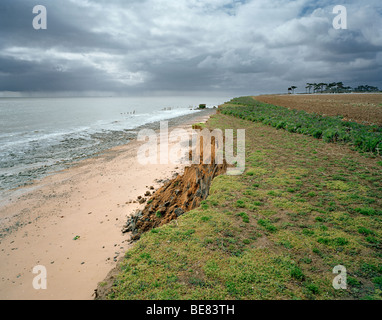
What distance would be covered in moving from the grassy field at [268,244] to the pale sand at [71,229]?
3150mm

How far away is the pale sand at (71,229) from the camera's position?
292 inches

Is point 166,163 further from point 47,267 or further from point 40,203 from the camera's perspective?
point 47,267

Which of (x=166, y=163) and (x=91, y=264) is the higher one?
(x=166, y=163)

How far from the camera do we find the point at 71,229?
10.6 m

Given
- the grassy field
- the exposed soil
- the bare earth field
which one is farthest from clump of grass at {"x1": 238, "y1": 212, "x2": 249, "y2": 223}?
the bare earth field

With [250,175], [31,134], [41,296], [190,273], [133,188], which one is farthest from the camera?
[31,134]

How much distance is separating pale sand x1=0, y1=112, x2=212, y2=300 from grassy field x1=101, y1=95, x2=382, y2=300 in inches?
124

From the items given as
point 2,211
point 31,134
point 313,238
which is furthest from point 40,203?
point 31,134

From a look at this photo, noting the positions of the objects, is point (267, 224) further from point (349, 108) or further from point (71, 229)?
point (349, 108)

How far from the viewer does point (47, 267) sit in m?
8.17

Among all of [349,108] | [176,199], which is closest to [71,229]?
[176,199]

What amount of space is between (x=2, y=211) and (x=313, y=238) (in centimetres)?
1629

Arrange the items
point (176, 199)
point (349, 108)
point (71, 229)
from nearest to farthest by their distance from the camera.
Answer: point (71, 229) < point (176, 199) < point (349, 108)

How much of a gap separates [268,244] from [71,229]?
9554 mm
